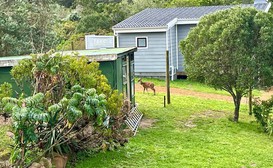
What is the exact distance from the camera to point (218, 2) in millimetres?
36969

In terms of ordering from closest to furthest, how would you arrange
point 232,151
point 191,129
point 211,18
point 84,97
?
point 84,97 → point 232,151 → point 191,129 → point 211,18

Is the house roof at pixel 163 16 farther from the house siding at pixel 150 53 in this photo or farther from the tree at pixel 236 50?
the tree at pixel 236 50

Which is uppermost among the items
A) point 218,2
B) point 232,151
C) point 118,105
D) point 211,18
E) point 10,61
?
point 218,2

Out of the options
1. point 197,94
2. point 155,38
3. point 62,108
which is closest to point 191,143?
point 62,108

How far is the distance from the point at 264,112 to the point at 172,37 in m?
10.4

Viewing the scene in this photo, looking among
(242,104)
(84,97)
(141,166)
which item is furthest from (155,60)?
(84,97)

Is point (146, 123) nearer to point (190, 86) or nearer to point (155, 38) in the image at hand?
point (190, 86)

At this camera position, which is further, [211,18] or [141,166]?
[211,18]

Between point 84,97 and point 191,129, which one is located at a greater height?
point 84,97

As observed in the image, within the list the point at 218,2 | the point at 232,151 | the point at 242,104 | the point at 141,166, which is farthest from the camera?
the point at 218,2

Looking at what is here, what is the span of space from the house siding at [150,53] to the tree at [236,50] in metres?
8.58

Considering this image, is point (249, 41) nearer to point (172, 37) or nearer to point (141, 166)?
point (141, 166)

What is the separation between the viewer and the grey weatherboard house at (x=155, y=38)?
22.2 metres

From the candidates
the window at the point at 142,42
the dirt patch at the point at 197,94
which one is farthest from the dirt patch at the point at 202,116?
the window at the point at 142,42
